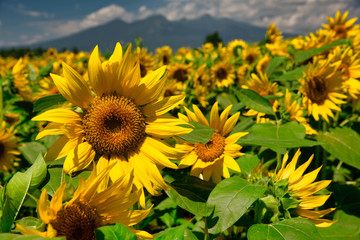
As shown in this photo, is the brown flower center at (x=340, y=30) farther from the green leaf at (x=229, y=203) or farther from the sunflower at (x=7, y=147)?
the sunflower at (x=7, y=147)

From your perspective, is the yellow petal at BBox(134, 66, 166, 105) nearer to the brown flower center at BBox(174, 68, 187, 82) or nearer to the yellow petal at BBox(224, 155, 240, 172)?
the yellow petal at BBox(224, 155, 240, 172)

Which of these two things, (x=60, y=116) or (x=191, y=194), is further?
(x=191, y=194)

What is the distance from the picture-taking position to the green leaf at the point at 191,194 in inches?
40.5

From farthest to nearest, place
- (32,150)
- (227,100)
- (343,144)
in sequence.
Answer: (227,100) → (343,144) → (32,150)

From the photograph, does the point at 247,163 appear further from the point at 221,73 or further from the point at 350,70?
the point at 221,73

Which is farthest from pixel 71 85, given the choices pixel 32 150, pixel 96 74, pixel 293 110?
pixel 293 110

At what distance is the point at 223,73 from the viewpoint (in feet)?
14.1

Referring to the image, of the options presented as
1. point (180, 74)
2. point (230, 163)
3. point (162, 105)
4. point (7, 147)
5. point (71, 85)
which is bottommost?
point (7, 147)

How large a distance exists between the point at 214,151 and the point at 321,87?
1030 mm

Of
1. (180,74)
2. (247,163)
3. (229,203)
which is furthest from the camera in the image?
(180,74)

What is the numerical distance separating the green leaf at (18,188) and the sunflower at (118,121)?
9 cm

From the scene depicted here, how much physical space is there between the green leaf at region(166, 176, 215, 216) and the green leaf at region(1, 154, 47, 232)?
0.46 meters

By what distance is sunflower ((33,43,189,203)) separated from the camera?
98 centimetres

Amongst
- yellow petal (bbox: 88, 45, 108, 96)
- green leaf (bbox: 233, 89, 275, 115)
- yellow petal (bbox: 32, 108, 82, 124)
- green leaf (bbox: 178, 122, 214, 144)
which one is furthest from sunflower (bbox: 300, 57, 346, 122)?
yellow petal (bbox: 32, 108, 82, 124)
